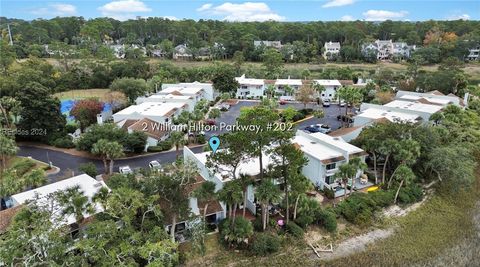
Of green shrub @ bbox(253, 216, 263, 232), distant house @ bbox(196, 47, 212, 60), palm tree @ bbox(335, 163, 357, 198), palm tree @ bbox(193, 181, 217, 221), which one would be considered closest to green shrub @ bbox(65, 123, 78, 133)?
palm tree @ bbox(193, 181, 217, 221)

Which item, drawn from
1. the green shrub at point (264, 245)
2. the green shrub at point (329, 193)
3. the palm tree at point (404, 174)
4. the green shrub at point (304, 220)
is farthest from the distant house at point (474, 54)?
the green shrub at point (264, 245)

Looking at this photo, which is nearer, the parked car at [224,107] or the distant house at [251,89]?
the parked car at [224,107]

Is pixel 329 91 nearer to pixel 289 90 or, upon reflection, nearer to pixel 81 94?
pixel 289 90

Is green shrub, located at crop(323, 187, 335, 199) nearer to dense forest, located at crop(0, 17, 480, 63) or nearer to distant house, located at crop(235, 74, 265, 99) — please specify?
distant house, located at crop(235, 74, 265, 99)

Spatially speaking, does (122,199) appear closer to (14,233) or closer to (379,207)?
(14,233)

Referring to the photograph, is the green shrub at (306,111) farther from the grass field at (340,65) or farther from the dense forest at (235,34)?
the dense forest at (235,34)

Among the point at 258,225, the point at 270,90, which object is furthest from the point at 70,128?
the point at 270,90

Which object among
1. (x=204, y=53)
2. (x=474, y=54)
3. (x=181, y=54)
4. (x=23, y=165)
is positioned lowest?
(x=23, y=165)
